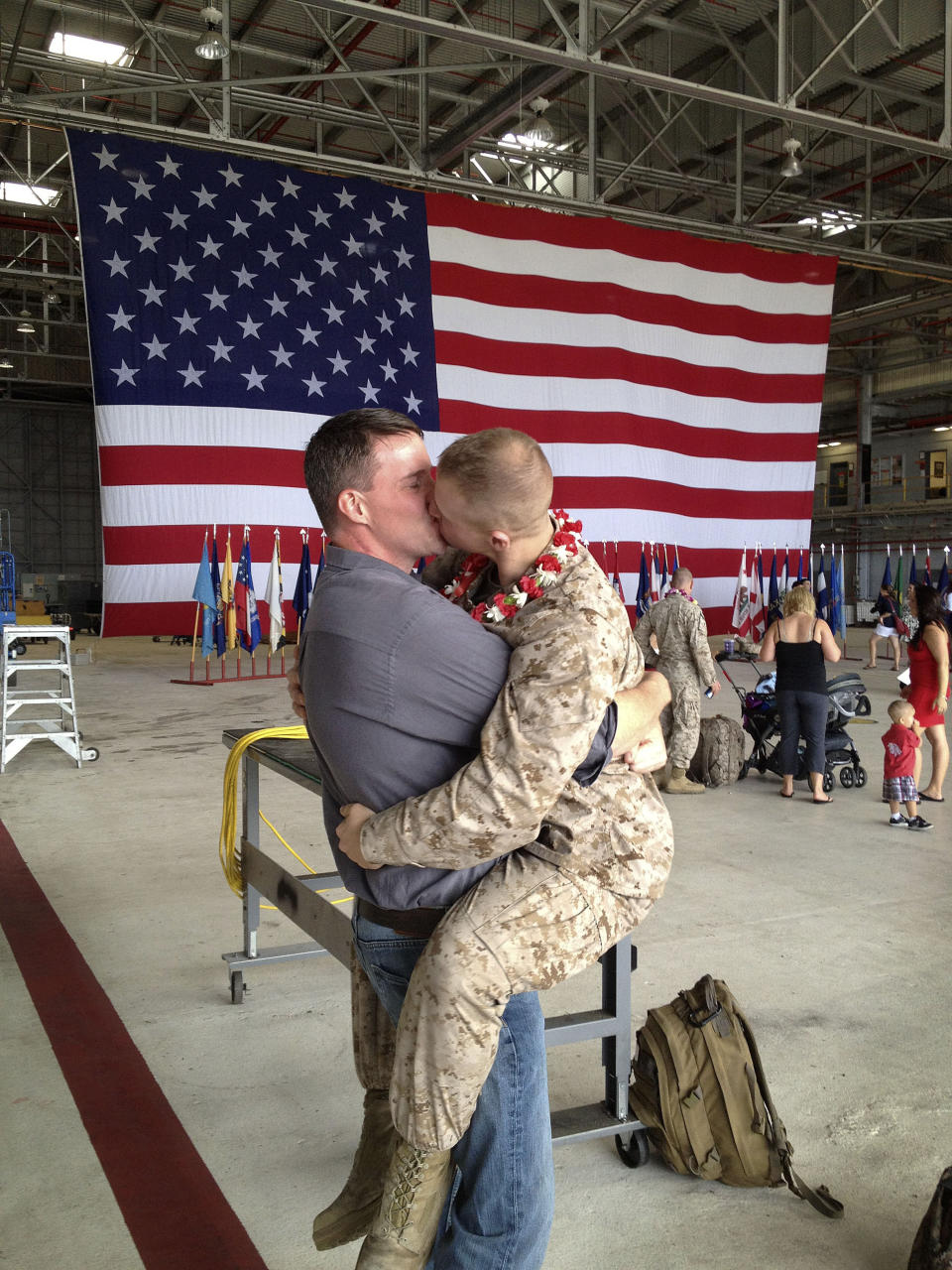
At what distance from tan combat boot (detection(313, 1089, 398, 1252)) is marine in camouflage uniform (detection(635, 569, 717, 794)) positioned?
16.7ft

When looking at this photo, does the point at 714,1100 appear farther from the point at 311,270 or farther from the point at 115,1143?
the point at 311,270

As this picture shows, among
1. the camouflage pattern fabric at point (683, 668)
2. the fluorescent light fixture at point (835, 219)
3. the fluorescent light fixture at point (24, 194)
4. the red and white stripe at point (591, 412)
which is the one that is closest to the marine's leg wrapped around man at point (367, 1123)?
the camouflage pattern fabric at point (683, 668)

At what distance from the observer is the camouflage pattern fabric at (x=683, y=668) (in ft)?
22.5

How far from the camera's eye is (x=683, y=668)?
22.8 ft

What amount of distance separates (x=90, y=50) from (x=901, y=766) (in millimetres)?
12828

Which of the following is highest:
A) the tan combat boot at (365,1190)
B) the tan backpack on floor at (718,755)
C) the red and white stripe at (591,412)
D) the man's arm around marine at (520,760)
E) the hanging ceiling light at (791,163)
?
the hanging ceiling light at (791,163)

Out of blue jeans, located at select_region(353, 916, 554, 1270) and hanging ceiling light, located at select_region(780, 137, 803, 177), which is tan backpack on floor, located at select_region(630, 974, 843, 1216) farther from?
hanging ceiling light, located at select_region(780, 137, 803, 177)

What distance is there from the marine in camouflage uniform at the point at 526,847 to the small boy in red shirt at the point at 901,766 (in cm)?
469

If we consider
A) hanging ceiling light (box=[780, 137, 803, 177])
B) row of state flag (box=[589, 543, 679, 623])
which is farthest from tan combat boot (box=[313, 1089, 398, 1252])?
hanging ceiling light (box=[780, 137, 803, 177])

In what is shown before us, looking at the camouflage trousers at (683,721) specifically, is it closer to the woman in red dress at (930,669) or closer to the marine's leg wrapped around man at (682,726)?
the marine's leg wrapped around man at (682,726)

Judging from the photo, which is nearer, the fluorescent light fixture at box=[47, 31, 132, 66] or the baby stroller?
the baby stroller

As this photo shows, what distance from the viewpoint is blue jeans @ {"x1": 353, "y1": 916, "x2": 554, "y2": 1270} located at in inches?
61.1

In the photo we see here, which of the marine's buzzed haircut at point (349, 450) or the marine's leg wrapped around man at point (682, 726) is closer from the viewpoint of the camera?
the marine's buzzed haircut at point (349, 450)

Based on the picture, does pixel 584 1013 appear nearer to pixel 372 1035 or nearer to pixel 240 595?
pixel 372 1035
